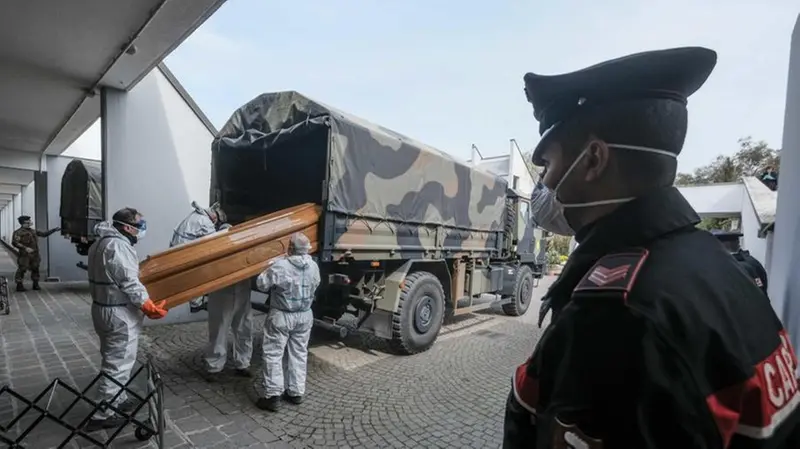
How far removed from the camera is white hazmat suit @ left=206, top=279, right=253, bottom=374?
431 centimetres

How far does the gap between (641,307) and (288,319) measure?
3.42 metres

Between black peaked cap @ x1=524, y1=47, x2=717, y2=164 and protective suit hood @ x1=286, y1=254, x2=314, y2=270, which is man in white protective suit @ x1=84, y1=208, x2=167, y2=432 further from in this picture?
black peaked cap @ x1=524, y1=47, x2=717, y2=164

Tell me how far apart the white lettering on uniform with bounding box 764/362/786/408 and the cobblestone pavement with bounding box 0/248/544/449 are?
2.76 m

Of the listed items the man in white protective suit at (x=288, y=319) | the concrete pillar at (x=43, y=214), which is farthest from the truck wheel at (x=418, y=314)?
the concrete pillar at (x=43, y=214)

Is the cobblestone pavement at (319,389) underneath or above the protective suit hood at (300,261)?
underneath

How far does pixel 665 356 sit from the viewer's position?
70cm

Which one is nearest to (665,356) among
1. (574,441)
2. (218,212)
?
(574,441)

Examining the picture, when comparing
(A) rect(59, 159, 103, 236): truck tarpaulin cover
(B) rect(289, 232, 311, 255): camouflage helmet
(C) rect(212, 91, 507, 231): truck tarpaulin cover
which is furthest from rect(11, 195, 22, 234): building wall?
(B) rect(289, 232, 311, 255): camouflage helmet

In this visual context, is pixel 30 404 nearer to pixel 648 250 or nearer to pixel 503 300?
pixel 648 250

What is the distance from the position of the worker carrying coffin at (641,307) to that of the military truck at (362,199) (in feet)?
11.1

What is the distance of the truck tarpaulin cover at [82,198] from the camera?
834 centimetres

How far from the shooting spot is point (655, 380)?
2.24ft

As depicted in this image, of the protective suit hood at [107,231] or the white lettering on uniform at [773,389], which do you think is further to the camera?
the protective suit hood at [107,231]

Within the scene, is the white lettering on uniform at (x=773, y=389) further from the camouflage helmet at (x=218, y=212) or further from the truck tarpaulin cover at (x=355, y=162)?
the camouflage helmet at (x=218, y=212)
